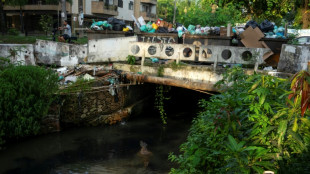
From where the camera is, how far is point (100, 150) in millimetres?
7684

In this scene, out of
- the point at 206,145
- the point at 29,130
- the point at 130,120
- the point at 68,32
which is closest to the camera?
the point at 206,145

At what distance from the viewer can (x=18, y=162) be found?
6.70m

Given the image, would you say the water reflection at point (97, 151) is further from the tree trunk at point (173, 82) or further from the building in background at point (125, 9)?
the building in background at point (125, 9)

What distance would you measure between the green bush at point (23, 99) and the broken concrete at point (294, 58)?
266 inches

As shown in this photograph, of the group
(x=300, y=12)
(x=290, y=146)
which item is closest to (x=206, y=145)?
(x=290, y=146)

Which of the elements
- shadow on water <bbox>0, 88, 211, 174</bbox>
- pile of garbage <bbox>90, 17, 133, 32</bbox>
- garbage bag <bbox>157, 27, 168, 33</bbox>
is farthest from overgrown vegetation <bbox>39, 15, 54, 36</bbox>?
shadow on water <bbox>0, 88, 211, 174</bbox>

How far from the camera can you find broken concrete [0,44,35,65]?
380 inches

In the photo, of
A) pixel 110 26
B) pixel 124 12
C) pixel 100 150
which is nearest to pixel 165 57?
pixel 100 150

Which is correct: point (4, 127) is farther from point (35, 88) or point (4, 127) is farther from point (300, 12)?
point (300, 12)

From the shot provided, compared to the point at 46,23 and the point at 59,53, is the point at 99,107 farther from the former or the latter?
the point at 46,23

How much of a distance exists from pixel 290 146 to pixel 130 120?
7.83 metres

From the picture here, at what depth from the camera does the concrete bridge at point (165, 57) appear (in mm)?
7754

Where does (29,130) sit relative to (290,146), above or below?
below

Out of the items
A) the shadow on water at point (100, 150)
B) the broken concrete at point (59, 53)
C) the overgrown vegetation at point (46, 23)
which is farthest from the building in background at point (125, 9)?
the shadow on water at point (100, 150)
